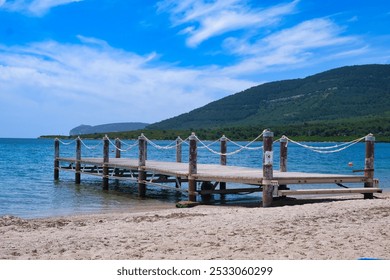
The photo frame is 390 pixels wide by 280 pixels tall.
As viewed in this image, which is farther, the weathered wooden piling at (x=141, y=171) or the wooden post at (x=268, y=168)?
the weathered wooden piling at (x=141, y=171)

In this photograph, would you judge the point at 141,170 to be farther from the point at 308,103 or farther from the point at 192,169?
the point at 308,103

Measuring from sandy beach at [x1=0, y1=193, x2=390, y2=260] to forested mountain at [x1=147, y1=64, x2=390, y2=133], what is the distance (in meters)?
133

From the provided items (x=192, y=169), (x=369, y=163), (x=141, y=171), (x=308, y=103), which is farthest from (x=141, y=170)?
(x=308, y=103)

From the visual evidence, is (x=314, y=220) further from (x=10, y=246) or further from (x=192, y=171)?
(x=192, y=171)

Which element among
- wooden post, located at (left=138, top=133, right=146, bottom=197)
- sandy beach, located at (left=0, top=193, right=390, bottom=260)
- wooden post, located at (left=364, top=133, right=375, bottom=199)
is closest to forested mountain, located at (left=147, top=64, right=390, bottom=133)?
wooden post, located at (left=138, top=133, right=146, bottom=197)

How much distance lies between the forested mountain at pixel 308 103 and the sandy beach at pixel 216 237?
436 ft

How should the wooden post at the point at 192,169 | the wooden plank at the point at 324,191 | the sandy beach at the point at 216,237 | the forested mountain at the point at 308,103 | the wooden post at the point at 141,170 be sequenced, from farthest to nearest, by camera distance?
the forested mountain at the point at 308,103 < the wooden post at the point at 141,170 < the wooden post at the point at 192,169 < the wooden plank at the point at 324,191 < the sandy beach at the point at 216,237

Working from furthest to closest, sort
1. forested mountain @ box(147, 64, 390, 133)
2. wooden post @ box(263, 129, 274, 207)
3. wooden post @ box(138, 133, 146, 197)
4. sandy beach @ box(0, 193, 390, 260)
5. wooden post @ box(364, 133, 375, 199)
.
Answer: forested mountain @ box(147, 64, 390, 133), wooden post @ box(138, 133, 146, 197), wooden post @ box(364, 133, 375, 199), wooden post @ box(263, 129, 274, 207), sandy beach @ box(0, 193, 390, 260)

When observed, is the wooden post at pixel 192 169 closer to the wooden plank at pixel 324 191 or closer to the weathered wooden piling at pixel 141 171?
the wooden plank at pixel 324 191

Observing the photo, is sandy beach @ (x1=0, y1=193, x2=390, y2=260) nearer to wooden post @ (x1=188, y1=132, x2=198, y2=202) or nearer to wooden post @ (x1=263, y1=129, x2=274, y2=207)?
wooden post @ (x1=263, y1=129, x2=274, y2=207)

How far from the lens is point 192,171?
17.0m

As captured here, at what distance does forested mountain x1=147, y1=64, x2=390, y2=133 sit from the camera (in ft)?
502

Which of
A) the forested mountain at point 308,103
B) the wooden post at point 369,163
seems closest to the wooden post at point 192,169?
the wooden post at point 369,163

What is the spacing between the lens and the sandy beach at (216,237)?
7.68 m
